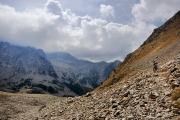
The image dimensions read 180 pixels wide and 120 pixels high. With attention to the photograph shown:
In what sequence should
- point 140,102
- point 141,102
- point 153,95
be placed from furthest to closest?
point 153,95 → point 140,102 → point 141,102

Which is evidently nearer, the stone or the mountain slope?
the mountain slope

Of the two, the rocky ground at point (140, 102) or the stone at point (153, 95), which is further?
the stone at point (153, 95)

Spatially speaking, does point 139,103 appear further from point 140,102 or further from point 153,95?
point 153,95

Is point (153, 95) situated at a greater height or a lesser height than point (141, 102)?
greater

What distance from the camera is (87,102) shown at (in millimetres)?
50594

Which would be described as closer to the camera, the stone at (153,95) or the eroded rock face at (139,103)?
the eroded rock face at (139,103)

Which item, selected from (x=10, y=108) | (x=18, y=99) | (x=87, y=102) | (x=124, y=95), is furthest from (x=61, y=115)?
(x=18, y=99)

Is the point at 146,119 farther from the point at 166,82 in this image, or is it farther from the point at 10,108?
the point at 10,108

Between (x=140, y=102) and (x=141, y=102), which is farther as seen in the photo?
(x=140, y=102)

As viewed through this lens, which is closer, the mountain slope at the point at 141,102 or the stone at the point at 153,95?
the mountain slope at the point at 141,102

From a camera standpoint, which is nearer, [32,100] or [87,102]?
[87,102]

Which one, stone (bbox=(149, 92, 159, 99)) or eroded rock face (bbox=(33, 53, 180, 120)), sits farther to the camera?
stone (bbox=(149, 92, 159, 99))

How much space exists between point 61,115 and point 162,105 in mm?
17408

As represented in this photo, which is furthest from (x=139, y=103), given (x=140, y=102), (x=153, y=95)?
(x=153, y=95)
